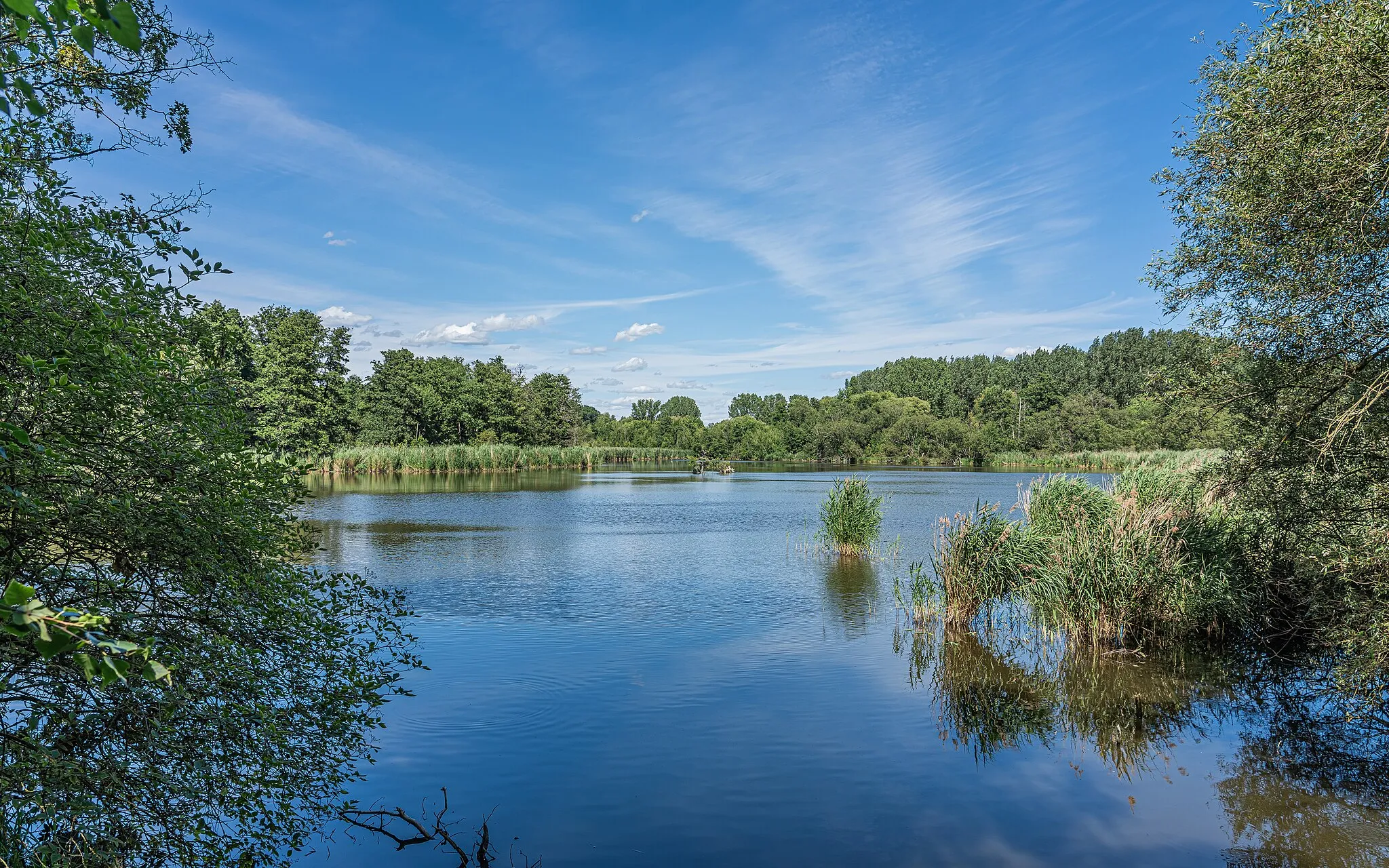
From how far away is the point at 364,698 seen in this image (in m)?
5.99

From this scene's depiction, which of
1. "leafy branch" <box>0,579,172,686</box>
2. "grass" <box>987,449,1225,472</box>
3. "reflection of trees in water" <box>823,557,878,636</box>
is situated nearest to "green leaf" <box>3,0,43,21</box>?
"leafy branch" <box>0,579,172,686</box>

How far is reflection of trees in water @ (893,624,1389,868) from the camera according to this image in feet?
22.9

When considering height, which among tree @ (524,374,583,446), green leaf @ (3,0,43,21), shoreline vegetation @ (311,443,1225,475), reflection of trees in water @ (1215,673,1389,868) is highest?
tree @ (524,374,583,446)

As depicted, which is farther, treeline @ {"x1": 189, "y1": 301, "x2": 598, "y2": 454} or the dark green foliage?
treeline @ {"x1": 189, "y1": 301, "x2": 598, "y2": 454}

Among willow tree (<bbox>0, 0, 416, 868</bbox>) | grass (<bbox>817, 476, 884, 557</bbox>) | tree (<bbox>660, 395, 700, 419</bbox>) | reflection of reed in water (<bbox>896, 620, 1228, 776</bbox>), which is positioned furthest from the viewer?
tree (<bbox>660, 395, 700, 419</bbox>)

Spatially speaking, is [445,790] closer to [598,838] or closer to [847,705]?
[598,838]

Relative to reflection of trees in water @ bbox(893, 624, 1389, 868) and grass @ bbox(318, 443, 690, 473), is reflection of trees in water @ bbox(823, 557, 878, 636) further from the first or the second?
grass @ bbox(318, 443, 690, 473)

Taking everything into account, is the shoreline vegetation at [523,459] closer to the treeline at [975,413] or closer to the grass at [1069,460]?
the grass at [1069,460]

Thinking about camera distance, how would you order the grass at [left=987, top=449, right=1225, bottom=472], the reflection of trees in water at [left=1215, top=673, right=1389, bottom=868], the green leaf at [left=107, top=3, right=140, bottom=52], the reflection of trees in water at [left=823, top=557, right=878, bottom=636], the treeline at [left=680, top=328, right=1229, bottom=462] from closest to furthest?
1. the green leaf at [left=107, top=3, right=140, bottom=52]
2. the reflection of trees in water at [left=1215, top=673, right=1389, bottom=868]
3. the reflection of trees in water at [left=823, top=557, right=878, bottom=636]
4. the grass at [left=987, top=449, right=1225, bottom=472]
5. the treeline at [left=680, top=328, right=1229, bottom=462]

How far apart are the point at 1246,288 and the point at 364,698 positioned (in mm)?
10933

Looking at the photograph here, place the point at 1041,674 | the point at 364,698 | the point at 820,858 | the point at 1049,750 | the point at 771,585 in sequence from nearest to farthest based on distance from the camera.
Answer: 1. the point at 364,698
2. the point at 820,858
3. the point at 1049,750
4. the point at 1041,674
5. the point at 771,585

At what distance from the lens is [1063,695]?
1038 centimetres

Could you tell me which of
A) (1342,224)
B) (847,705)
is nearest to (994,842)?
(847,705)

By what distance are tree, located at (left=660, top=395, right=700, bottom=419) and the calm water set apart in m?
162
